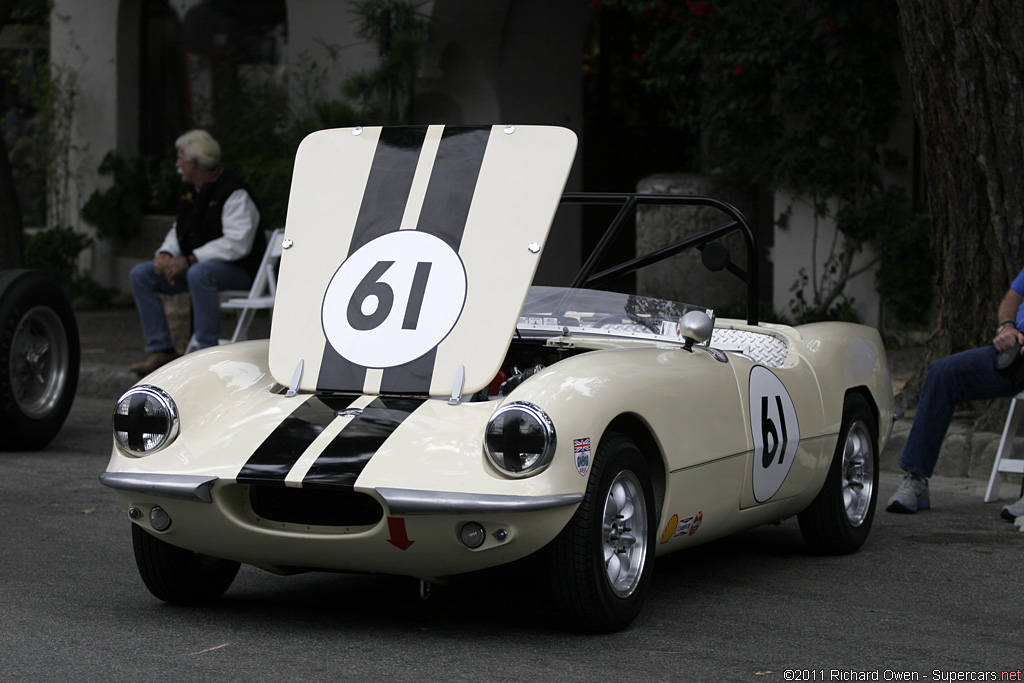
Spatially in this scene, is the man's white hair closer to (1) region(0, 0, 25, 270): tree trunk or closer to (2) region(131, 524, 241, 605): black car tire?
(1) region(0, 0, 25, 270): tree trunk

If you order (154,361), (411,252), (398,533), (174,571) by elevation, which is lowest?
(154,361)

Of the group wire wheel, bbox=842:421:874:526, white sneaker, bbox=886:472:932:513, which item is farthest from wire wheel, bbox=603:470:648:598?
white sneaker, bbox=886:472:932:513

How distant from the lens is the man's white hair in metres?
8.84

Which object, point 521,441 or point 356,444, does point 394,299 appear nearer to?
point 356,444

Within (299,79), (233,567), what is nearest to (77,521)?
(233,567)

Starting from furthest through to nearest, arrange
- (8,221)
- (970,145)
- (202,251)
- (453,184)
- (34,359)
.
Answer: (8,221) < (202,251) < (34,359) < (970,145) < (453,184)

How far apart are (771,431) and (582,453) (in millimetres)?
1184

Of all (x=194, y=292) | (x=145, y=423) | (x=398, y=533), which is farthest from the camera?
(x=194, y=292)

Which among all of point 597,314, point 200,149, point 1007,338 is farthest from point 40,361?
point 1007,338

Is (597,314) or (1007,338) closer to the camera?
(597,314)

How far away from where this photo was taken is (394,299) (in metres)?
4.37

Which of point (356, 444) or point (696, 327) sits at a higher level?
point (696, 327)

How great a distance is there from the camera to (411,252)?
4438 millimetres

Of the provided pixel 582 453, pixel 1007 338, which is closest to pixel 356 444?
pixel 582 453
